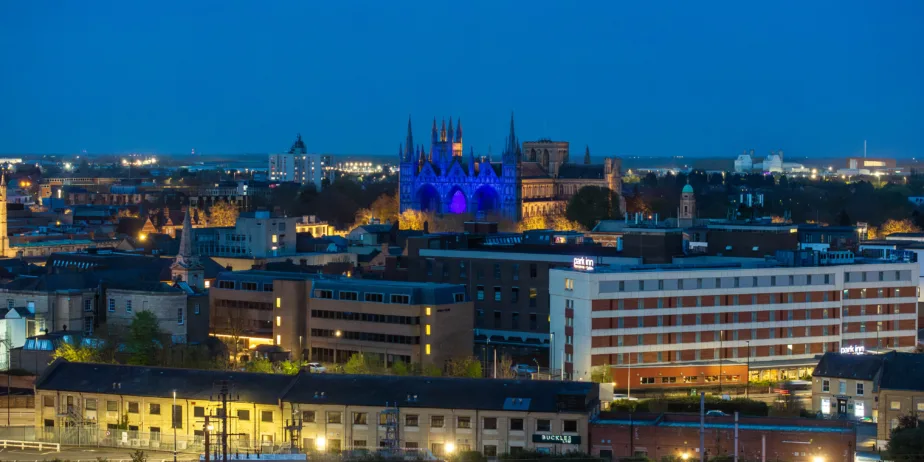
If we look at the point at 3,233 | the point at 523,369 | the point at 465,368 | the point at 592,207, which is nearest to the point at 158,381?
the point at 465,368

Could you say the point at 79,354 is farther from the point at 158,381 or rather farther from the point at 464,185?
the point at 464,185

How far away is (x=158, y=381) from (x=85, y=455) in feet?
20.1

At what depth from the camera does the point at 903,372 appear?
70.2 meters

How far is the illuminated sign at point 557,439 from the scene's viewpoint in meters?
62.9

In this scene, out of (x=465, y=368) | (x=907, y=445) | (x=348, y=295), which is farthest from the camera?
(x=348, y=295)

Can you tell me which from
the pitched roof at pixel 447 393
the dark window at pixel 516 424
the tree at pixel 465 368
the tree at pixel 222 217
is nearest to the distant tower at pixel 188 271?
the tree at pixel 465 368

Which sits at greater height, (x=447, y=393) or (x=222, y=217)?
(x=222, y=217)

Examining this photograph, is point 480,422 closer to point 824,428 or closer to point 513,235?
point 824,428

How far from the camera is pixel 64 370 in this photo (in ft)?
232

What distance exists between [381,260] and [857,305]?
40.2m

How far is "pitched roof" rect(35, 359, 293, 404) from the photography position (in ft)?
221

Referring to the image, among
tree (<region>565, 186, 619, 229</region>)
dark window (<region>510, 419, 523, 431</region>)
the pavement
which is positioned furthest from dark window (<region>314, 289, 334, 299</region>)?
tree (<region>565, 186, 619, 229</region>)

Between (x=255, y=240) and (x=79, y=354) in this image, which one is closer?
(x=79, y=354)

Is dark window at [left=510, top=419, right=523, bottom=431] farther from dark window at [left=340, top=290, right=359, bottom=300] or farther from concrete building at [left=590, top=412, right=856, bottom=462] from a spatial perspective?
dark window at [left=340, top=290, right=359, bottom=300]
